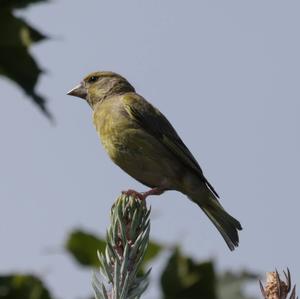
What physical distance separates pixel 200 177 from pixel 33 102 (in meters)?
5.27

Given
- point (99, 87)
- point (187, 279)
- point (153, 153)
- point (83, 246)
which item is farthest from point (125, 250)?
point (99, 87)

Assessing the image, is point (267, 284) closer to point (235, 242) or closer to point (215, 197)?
point (235, 242)

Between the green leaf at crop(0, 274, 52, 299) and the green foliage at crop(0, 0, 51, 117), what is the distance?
0.24 m

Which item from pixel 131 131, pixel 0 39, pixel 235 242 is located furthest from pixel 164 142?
pixel 0 39

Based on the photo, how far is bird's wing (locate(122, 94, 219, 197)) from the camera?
6.11m

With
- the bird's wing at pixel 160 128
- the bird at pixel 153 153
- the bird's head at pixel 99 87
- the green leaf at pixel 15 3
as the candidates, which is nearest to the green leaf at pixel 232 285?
the green leaf at pixel 15 3

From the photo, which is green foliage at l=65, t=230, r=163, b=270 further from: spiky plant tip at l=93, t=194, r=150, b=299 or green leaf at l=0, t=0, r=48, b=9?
green leaf at l=0, t=0, r=48, b=9

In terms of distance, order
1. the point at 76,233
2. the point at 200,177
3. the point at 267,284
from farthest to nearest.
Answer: the point at 200,177, the point at 267,284, the point at 76,233

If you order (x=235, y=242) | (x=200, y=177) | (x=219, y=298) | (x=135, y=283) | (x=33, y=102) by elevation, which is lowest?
(x=235, y=242)

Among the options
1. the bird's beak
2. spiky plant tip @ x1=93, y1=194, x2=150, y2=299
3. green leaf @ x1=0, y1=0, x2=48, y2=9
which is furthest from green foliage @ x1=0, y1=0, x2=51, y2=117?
the bird's beak

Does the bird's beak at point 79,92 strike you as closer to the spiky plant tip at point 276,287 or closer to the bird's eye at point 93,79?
the bird's eye at point 93,79

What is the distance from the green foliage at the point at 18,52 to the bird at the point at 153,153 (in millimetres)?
4392

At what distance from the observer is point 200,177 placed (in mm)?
6008

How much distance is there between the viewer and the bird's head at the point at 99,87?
7169mm
